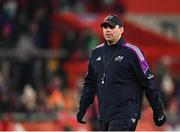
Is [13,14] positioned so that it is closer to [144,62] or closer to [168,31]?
[168,31]

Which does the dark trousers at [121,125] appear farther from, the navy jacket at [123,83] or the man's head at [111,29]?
the man's head at [111,29]

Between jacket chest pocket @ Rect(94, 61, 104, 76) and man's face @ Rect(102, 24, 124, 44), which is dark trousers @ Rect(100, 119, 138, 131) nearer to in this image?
jacket chest pocket @ Rect(94, 61, 104, 76)

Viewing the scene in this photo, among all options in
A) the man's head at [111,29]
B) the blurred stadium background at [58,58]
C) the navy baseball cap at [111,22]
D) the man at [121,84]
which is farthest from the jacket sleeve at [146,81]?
the blurred stadium background at [58,58]

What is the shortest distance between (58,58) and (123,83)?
11757mm

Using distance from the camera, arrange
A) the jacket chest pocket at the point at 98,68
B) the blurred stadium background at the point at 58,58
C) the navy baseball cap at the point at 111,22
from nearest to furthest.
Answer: the navy baseball cap at the point at 111,22 < the jacket chest pocket at the point at 98,68 < the blurred stadium background at the point at 58,58

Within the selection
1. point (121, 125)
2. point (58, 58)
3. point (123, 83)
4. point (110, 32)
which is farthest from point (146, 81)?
point (58, 58)

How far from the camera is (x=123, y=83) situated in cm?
959

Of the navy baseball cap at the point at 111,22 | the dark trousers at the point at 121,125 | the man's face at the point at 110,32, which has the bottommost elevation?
the dark trousers at the point at 121,125

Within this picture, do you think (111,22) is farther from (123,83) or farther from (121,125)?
(121,125)

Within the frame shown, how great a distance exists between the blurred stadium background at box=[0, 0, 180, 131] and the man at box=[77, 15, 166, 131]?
254 inches

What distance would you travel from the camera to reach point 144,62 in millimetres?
9641

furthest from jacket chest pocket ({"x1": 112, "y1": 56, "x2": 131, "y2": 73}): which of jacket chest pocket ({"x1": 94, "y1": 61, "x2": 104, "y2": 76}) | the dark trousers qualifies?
the dark trousers

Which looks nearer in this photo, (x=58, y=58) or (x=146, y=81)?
(x=146, y=81)

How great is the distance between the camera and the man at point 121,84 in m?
9.55
